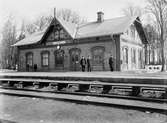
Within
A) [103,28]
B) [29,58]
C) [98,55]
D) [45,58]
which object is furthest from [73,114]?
[29,58]

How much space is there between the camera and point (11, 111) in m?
5.87

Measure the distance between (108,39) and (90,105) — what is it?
14.1 meters

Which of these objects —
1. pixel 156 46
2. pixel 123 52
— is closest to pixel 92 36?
pixel 123 52

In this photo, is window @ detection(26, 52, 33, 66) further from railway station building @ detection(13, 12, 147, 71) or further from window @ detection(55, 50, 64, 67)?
window @ detection(55, 50, 64, 67)

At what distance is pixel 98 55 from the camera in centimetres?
2039

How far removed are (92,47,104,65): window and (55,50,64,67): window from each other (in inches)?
175

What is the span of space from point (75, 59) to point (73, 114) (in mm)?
16890

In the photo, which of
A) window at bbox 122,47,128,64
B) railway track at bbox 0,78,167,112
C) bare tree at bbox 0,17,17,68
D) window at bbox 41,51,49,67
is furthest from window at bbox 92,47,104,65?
railway track at bbox 0,78,167,112

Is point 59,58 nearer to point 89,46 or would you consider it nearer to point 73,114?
point 89,46

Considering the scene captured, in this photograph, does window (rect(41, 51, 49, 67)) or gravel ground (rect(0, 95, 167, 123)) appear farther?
window (rect(41, 51, 49, 67))

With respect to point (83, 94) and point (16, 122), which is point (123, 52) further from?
point (16, 122)

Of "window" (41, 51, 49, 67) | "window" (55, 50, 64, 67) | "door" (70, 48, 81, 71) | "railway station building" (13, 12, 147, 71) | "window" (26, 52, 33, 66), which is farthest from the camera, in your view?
"window" (26, 52, 33, 66)

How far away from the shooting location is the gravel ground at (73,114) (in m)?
4.76

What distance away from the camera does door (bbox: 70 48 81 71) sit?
21870 millimetres
